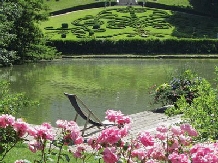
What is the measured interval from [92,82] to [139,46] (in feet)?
54.8

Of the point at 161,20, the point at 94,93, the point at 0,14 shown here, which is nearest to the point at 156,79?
the point at 94,93

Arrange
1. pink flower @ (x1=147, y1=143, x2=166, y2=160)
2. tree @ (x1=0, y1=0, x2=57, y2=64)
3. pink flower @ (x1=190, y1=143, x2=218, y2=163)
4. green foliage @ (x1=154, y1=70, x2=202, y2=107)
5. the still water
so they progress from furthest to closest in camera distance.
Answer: tree @ (x1=0, y1=0, x2=57, y2=64)
the still water
green foliage @ (x1=154, y1=70, x2=202, y2=107)
pink flower @ (x1=147, y1=143, x2=166, y2=160)
pink flower @ (x1=190, y1=143, x2=218, y2=163)

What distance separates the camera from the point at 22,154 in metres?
8.34

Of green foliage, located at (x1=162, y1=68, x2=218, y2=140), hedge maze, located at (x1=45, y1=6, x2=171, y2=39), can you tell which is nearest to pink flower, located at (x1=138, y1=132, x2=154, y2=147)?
green foliage, located at (x1=162, y1=68, x2=218, y2=140)

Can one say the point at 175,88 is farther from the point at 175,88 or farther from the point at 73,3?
the point at 73,3

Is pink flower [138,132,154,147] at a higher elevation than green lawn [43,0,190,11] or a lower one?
higher

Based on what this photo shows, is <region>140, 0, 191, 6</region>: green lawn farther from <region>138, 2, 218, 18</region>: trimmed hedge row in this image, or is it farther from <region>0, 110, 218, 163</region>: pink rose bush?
<region>0, 110, 218, 163</region>: pink rose bush

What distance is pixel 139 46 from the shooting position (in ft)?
129

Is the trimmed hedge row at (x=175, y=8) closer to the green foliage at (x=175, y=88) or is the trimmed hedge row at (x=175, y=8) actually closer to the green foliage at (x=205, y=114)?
the green foliage at (x=175, y=88)

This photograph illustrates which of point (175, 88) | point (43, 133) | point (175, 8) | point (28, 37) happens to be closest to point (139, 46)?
point (28, 37)

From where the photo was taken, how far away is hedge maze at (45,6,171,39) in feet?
141

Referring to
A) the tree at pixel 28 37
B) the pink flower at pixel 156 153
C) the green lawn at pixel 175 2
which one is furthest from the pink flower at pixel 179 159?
the green lawn at pixel 175 2

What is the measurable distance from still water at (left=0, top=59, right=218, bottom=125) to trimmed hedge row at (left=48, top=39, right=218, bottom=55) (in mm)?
4210

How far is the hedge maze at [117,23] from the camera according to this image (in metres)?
42.8
